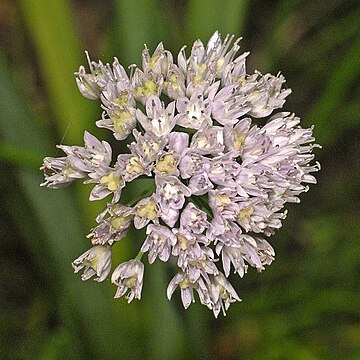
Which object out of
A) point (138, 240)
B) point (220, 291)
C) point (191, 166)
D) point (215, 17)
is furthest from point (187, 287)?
point (215, 17)

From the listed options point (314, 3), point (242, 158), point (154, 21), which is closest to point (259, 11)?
point (314, 3)

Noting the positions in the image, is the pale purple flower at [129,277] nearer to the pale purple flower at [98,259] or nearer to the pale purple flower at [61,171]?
the pale purple flower at [98,259]

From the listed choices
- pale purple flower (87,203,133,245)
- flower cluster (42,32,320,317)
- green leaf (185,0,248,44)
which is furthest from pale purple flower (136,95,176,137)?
green leaf (185,0,248,44)

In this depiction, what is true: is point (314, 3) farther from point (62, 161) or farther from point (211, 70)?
point (62, 161)

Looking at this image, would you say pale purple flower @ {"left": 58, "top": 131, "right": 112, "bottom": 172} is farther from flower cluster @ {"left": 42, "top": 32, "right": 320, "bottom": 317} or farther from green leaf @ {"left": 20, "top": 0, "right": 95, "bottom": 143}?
green leaf @ {"left": 20, "top": 0, "right": 95, "bottom": 143}

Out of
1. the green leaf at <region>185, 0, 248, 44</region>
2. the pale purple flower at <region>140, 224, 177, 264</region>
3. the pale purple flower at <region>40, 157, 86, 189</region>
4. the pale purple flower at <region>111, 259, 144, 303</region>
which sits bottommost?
the pale purple flower at <region>111, 259, 144, 303</region>

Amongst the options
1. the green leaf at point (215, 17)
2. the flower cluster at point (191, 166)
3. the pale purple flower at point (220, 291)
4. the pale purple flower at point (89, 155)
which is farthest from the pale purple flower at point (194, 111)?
the green leaf at point (215, 17)
